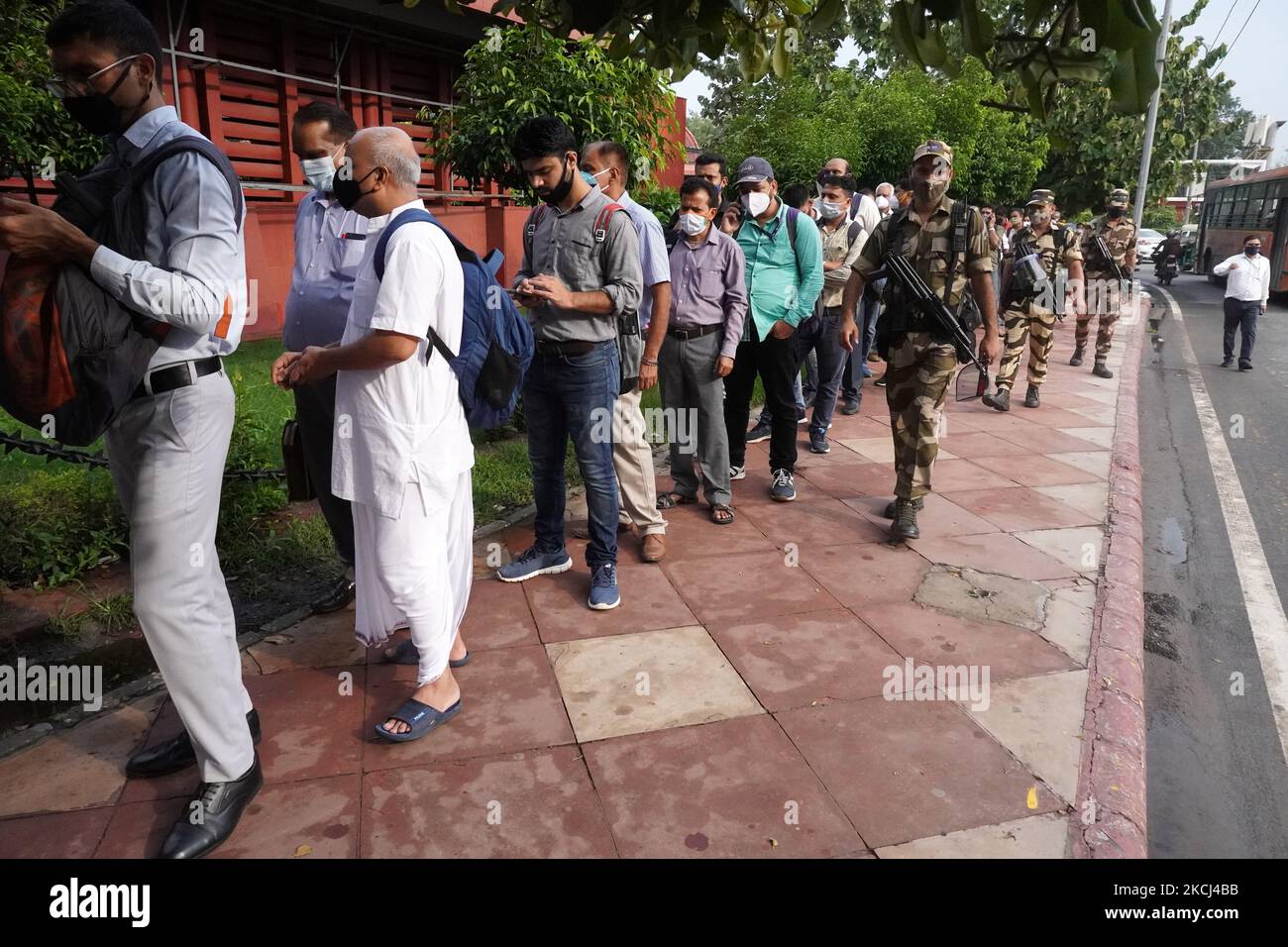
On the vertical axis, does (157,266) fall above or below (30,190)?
below

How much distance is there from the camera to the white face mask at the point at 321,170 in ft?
11.3

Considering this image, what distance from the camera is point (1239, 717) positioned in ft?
11.9

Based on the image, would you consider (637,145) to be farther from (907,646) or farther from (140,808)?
(140,808)

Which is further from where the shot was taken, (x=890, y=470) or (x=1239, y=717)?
(x=890, y=470)

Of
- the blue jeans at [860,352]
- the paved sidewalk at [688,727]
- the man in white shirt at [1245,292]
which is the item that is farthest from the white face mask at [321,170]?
the man in white shirt at [1245,292]

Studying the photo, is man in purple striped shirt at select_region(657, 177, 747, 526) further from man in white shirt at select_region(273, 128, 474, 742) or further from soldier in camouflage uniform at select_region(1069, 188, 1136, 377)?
soldier in camouflage uniform at select_region(1069, 188, 1136, 377)

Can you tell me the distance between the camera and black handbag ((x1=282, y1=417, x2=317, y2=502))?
347 cm

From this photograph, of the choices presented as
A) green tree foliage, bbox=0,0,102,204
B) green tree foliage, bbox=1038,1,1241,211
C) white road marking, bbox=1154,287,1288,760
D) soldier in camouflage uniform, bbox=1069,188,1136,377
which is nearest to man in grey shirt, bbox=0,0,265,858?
green tree foliage, bbox=0,0,102,204

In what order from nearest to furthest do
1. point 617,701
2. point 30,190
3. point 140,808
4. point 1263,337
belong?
point 140,808 → point 617,701 → point 30,190 → point 1263,337

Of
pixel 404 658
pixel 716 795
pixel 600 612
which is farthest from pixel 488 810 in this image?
pixel 600 612

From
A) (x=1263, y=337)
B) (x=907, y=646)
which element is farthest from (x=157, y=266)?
(x=1263, y=337)

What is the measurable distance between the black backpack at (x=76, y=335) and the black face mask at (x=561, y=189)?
5.29ft

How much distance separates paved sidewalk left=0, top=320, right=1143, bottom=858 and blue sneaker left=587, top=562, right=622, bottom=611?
4cm

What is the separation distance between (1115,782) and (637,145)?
17.5 ft
